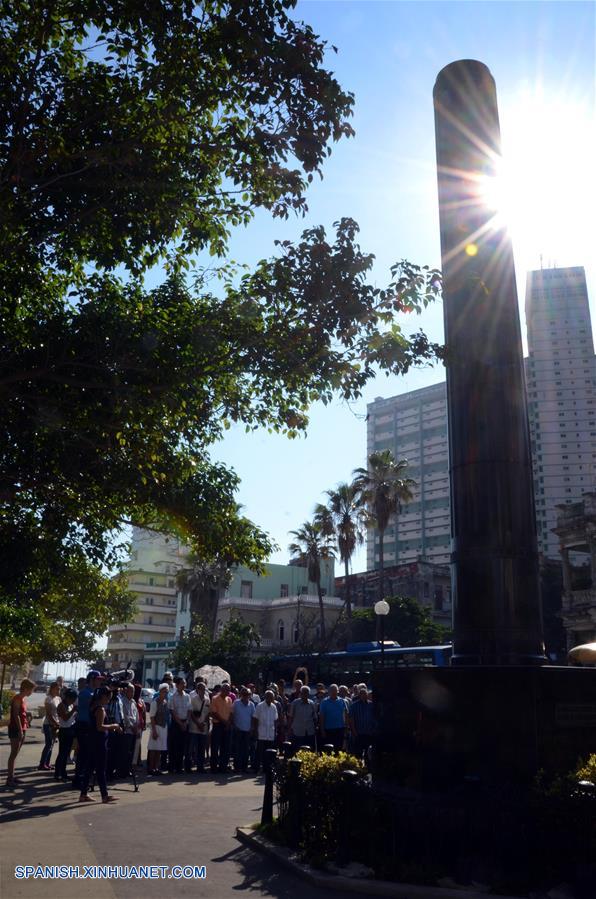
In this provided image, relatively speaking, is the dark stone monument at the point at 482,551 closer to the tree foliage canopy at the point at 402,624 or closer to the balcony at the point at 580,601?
the balcony at the point at 580,601

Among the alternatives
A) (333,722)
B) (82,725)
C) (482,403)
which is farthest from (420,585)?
(482,403)

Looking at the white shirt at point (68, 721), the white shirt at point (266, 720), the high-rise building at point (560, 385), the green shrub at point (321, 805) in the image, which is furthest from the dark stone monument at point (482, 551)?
the high-rise building at point (560, 385)

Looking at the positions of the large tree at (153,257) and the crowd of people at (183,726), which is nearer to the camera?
the large tree at (153,257)

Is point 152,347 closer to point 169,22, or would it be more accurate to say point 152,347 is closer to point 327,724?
point 169,22

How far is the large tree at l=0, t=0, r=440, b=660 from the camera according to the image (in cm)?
902

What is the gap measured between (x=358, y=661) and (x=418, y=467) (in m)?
126

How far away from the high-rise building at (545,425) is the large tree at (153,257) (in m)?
124

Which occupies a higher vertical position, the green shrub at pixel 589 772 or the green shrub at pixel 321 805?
the green shrub at pixel 589 772

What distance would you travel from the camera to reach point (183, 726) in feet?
53.0

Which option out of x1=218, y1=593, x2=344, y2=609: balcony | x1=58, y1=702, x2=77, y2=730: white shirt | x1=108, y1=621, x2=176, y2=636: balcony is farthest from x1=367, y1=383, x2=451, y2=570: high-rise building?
x1=58, y1=702, x2=77, y2=730: white shirt

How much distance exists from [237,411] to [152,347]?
1.90 meters

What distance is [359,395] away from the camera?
33.3 ft

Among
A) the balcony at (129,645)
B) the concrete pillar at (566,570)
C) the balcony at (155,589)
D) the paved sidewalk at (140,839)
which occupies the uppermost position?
the balcony at (155,589)

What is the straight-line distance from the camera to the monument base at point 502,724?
7.59m
